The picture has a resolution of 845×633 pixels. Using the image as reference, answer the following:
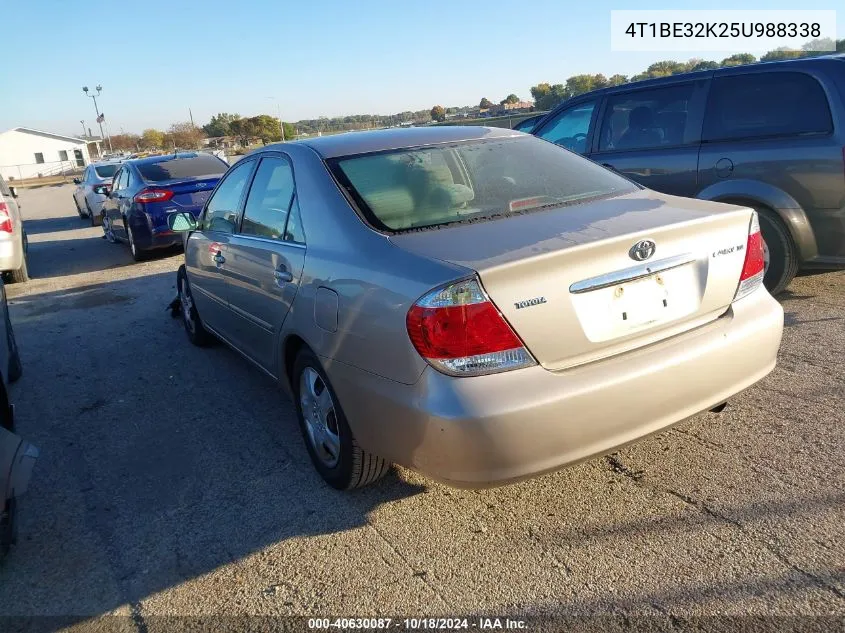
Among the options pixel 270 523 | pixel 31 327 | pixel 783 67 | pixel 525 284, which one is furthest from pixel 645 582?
pixel 31 327

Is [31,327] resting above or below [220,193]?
below

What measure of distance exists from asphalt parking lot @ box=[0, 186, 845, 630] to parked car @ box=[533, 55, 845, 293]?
97cm

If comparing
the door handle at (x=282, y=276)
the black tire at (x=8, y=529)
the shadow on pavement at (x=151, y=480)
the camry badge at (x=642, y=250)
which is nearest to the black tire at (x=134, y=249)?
the shadow on pavement at (x=151, y=480)

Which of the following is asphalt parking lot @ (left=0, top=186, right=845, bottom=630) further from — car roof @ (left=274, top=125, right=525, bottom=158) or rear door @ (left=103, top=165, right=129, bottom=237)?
rear door @ (left=103, top=165, right=129, bottom=237)

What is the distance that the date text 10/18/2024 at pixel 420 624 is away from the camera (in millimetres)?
2363

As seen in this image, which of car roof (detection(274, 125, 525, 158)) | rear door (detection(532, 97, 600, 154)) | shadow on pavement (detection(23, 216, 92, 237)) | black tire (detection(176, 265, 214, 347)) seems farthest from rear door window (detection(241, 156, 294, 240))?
shadow on pavement (detection(23, 216, 92, 237))

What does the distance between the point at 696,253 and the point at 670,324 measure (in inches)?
12.4

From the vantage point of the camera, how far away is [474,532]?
291 cm

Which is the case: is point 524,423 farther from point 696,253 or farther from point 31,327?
point 31,327

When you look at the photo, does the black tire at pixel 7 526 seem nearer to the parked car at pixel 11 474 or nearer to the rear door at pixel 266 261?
the parked car at pixel 11 474

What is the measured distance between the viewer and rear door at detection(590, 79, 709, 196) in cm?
578

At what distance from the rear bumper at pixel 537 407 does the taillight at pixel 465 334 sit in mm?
44

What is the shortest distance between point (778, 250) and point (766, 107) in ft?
3.62

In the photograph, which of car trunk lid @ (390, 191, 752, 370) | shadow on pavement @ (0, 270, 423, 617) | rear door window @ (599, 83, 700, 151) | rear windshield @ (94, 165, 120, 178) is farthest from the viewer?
rear windshield @ (94, 165, 120, 178)
